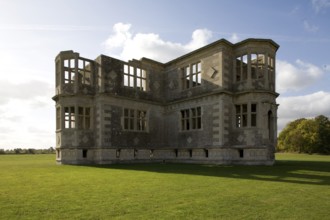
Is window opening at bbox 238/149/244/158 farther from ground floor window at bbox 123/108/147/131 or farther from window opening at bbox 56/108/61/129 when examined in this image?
window opening at bbox 56/108/61/129

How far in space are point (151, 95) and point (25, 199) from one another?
2228 cm

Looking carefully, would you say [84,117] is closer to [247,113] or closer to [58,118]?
[58,118]

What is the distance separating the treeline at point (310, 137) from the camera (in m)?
62.7

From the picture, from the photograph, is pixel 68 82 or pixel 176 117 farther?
pixel 176 117

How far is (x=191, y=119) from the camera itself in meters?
27.0

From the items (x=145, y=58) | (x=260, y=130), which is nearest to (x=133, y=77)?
(x=145, y=58)

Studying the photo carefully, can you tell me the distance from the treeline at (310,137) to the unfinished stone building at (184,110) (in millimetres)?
45130

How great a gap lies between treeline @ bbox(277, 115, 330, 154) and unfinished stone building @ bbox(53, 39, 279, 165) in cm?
4513

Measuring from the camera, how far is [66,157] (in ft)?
80.9

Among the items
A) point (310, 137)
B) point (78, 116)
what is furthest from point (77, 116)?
point (310, 137)

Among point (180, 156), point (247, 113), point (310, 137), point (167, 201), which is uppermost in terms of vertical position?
point (247, 113)

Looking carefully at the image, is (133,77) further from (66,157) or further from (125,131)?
(66,157)

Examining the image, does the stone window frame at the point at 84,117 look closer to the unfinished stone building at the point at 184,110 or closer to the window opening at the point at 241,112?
the unfinished stone building at the point at 184,110

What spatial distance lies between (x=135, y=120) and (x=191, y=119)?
5738 millimetres
